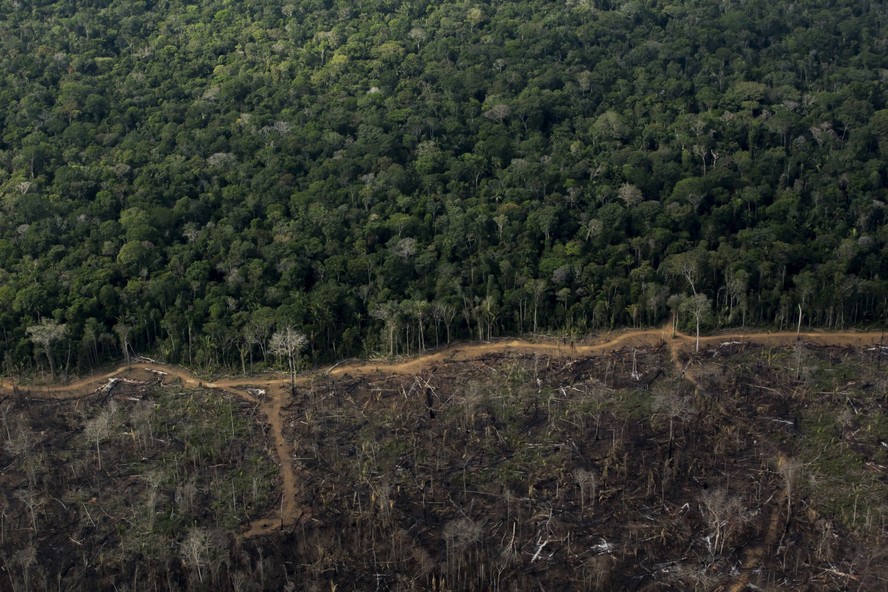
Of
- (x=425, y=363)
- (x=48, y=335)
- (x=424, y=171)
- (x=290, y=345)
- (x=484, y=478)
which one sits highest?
(x=424, y=171)

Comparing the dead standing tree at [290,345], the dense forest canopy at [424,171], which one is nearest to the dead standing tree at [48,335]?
the dense forest canopy at [424,171]

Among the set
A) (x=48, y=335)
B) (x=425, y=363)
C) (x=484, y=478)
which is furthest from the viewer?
(x=425, y=363)

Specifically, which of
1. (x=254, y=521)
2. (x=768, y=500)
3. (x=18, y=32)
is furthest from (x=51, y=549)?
(x=18, y=32)

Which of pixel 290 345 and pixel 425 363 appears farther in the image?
pixel 425 363

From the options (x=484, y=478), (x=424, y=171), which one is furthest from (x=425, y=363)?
(x=424, y=171)

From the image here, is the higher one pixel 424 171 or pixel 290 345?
pixel 424 171

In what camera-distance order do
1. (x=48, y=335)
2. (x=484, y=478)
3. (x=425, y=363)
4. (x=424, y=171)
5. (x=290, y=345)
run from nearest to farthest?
(x=484, y=478), (x=290, y=345), (x=48, y=335), (x=425, y=363), (x=424, y=171)

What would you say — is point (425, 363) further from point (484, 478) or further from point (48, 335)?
point (48, 335)

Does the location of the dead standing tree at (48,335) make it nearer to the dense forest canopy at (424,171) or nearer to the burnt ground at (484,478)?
the dense forest canopy at (424,171)
